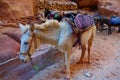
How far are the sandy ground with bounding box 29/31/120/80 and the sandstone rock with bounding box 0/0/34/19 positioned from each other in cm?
139

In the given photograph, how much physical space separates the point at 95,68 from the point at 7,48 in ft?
4.59

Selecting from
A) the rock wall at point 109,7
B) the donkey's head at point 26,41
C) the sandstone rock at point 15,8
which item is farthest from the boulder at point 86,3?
the donkey's head at point 26,41

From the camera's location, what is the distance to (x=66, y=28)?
298 centimetres

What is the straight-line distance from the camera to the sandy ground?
3217 millimetres

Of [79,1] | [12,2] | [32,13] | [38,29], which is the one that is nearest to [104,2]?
[79,1]

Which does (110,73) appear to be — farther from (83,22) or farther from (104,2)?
(104,2)

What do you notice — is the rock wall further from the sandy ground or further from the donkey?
the donkey

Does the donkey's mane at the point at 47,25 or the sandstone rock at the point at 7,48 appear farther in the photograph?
the sandstone rock at the point at 7,48

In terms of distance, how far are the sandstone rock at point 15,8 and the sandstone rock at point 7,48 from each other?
3.47 feet

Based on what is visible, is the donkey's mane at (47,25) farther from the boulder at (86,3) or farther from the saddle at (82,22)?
the boulder at (86,3)

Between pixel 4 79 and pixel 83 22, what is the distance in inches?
53.4

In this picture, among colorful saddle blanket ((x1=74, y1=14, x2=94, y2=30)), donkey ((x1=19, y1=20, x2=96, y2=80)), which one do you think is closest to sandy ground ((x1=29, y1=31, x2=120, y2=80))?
donkey ((x1=19, y1=20, x2=96, y2=80))

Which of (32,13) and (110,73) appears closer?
(110,73)

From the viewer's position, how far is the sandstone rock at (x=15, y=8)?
4457mm
